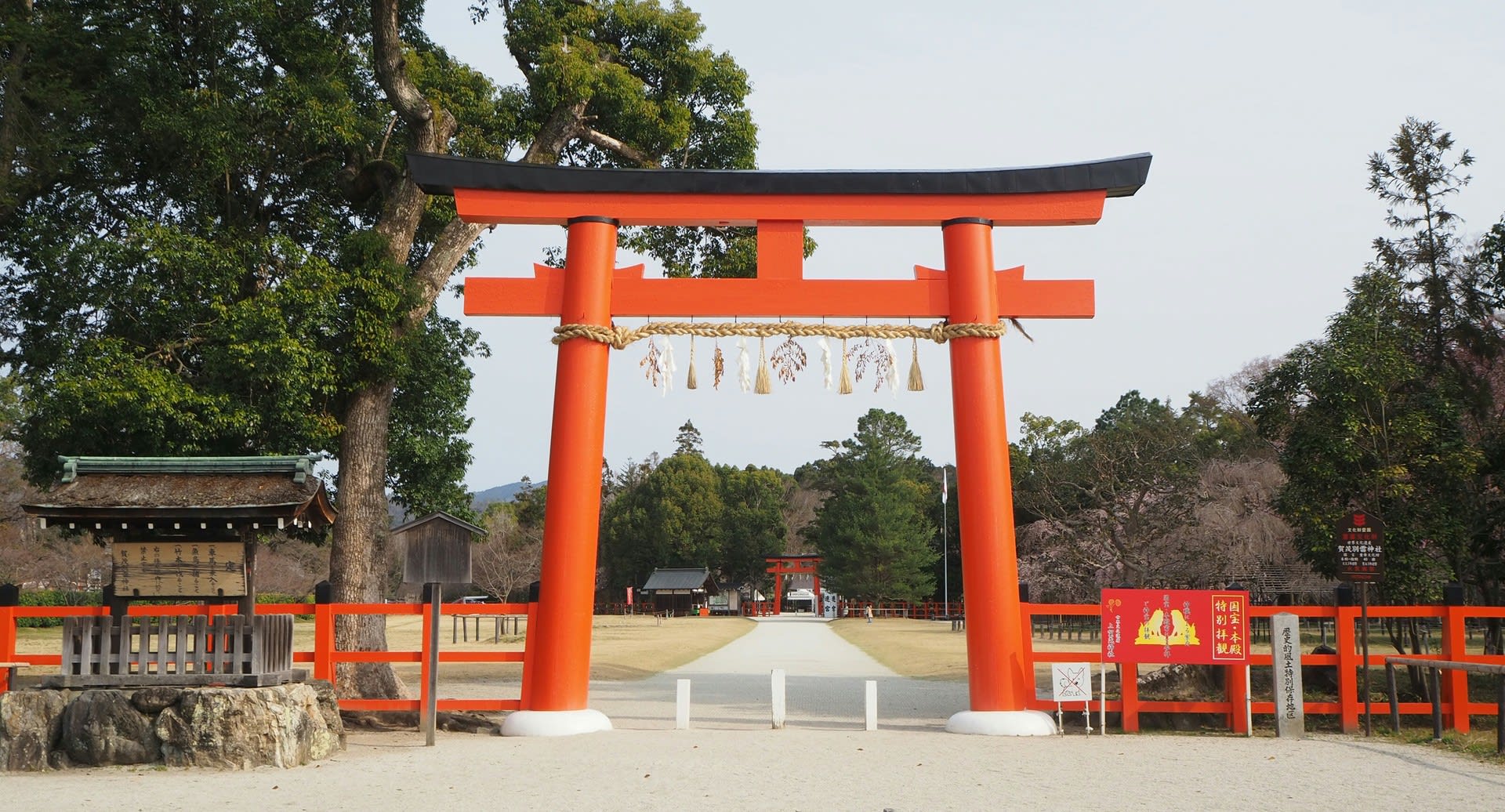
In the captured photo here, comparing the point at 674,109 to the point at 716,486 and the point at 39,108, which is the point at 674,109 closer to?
the point at 39,108

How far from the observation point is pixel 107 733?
8.20 m

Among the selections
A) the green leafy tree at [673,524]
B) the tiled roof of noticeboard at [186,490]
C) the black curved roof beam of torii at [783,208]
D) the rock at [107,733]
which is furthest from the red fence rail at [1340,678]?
the green leafy tree at [673,524]

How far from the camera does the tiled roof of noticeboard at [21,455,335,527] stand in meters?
8.78

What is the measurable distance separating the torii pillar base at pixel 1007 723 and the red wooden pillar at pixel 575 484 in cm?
347

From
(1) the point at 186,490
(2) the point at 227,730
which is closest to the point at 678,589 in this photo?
(1) the point at 186,490

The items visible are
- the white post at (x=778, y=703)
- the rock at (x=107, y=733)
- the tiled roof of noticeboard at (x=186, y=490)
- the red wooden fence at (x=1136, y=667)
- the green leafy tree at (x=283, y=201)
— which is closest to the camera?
the rock at (x=107, y=733)

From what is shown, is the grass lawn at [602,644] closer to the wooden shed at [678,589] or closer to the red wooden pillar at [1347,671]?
the wooden shed at [678,589]

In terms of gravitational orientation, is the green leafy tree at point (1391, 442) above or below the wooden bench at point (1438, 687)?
above

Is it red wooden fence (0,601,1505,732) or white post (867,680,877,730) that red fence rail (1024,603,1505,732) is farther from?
white post (867,680,877,730)

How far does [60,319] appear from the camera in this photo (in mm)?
12766

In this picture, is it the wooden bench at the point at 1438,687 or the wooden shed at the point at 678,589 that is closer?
the wooden bench at the point at 1438,687

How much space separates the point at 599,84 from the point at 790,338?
582 cm

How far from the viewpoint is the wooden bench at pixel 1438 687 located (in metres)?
8.43

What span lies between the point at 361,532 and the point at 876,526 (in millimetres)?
39798
